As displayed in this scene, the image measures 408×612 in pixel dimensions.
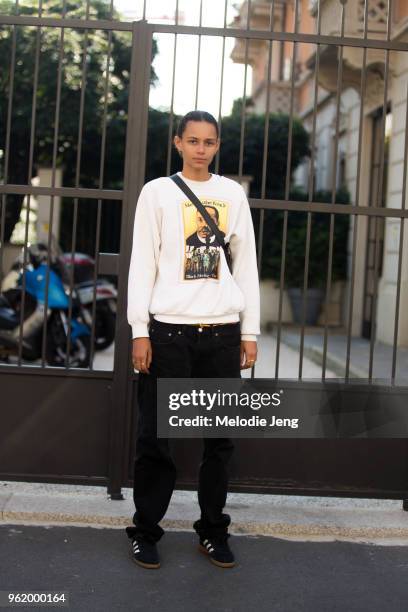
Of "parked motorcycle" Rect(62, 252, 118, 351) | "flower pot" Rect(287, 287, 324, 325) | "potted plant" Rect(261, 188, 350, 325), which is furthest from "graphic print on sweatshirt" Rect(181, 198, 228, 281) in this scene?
"flower pot" Rect(287, 287, 324, 325)

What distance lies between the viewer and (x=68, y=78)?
42.9 feet

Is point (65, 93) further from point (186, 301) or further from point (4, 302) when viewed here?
point (186, 301)

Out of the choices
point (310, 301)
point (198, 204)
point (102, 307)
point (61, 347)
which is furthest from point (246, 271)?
point (310, 301)

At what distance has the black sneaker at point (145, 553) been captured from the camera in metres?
3.40

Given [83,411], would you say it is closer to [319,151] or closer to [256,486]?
[256,486]

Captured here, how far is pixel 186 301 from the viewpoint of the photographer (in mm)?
3312

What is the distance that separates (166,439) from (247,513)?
94cm

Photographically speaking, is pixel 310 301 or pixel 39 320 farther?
pixel 310 301

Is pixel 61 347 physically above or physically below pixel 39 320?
below

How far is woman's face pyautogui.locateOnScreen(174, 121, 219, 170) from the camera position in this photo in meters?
3.33

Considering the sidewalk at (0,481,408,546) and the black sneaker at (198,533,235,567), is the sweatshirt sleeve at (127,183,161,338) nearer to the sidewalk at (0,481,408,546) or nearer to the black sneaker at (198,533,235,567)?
the black sneaker at (198,533,235,567)

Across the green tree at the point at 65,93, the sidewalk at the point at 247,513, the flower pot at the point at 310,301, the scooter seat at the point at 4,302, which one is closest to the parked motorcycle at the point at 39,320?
the scooter seat at the point at 4,302

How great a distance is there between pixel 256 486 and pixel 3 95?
32.4 feet

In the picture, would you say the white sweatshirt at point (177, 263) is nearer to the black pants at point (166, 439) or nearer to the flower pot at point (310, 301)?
the black pants at point (166, 439)
